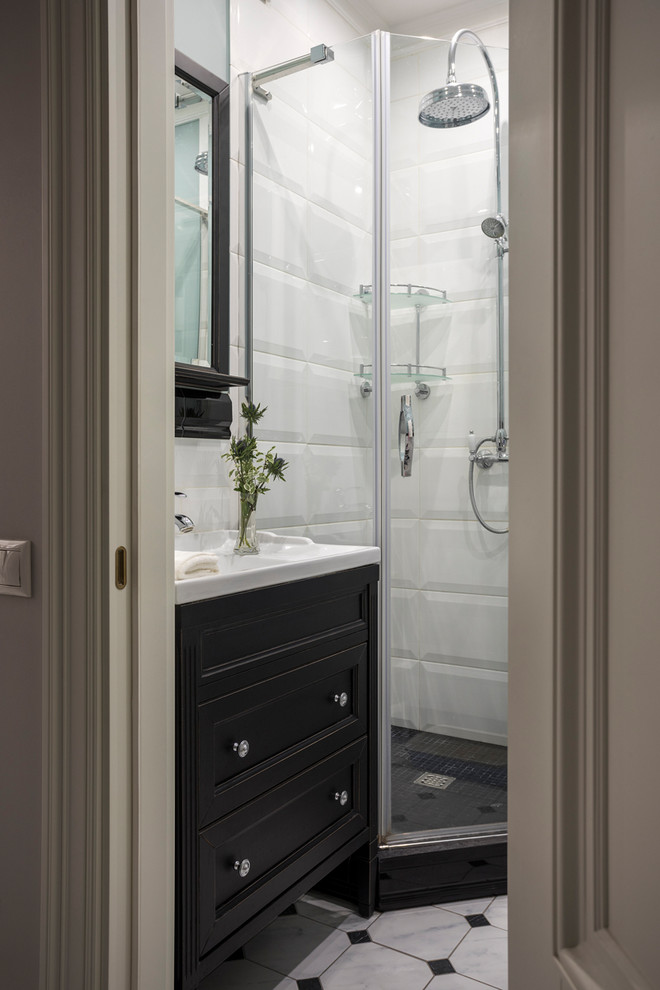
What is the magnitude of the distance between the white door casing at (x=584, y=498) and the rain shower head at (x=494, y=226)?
1.77m

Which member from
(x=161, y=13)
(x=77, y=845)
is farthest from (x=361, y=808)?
(x=161, y=13)

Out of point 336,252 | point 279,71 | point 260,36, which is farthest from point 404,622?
point 260,36

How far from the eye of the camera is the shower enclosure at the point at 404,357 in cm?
207

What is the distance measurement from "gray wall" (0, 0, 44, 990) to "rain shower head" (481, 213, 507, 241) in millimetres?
1415

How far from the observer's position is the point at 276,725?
1.54 meters

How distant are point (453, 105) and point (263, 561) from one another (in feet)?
4.67

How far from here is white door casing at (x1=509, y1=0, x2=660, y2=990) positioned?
1.25 feet

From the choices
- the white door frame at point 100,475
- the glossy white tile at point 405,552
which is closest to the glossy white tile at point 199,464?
the glossy white tile at point 405,552

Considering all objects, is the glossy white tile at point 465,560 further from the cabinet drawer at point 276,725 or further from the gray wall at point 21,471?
the gray wall at point 21,471

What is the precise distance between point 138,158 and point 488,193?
4.58 ft

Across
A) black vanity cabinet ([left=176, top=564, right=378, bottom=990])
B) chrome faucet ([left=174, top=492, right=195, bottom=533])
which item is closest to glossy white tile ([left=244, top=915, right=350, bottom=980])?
black vanity cabinet ([left=176, top=564, right=378, bottom=990])

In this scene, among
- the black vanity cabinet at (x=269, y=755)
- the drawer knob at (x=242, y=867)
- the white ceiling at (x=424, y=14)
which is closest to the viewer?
the black vanity cabinet at (x=269, y=755)

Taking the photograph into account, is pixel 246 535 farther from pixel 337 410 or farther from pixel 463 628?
pixel 463 628

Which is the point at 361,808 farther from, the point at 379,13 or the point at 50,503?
the point at 379,13
